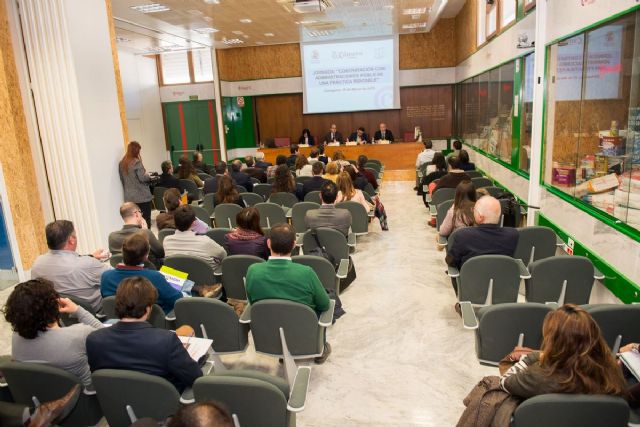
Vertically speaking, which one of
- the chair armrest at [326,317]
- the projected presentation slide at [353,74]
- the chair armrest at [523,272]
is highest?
the projected presentation slide at [353,74]

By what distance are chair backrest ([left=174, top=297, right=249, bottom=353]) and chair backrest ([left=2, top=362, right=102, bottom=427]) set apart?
29.8 inches

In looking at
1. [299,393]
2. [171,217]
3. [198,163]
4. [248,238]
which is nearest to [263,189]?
[171,217]

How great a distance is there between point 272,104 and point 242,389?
1439 centimetres

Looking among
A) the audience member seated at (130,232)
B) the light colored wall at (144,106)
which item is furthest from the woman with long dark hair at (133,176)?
the light colored wall at (144,106)

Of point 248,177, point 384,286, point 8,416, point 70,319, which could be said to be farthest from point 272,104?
point 8,416

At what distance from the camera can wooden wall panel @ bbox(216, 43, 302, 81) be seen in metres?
15.1

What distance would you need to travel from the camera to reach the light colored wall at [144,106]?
14.0 m

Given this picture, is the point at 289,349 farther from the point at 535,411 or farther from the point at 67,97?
the point at 67,97

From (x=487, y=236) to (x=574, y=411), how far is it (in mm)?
2107

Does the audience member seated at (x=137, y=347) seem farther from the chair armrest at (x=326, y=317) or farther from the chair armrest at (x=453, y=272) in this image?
the chair armrest at (x=453, y=272)

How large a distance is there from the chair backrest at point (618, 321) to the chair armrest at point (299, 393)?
1571 mm

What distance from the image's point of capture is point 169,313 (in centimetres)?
331

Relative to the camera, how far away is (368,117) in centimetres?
1502

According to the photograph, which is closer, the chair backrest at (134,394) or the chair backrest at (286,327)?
the chair backrest at (134,394)
